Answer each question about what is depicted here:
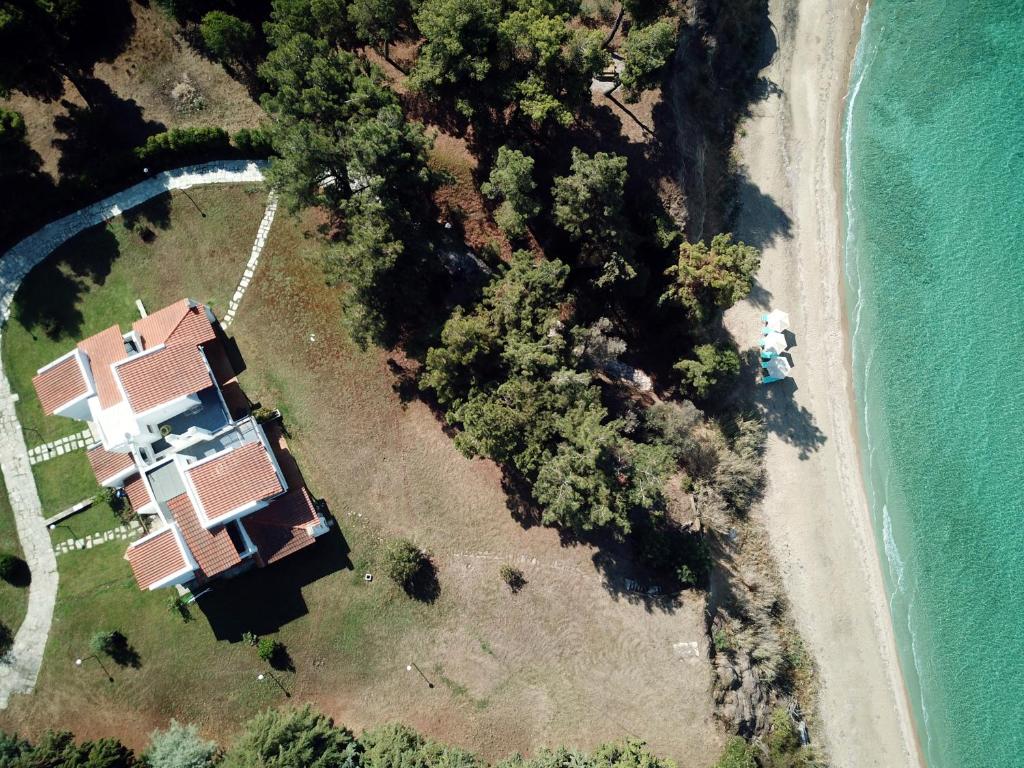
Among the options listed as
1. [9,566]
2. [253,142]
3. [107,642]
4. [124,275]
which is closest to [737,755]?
[107,642]

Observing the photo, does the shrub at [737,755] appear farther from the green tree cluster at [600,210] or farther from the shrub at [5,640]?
the shrub at [5,640]

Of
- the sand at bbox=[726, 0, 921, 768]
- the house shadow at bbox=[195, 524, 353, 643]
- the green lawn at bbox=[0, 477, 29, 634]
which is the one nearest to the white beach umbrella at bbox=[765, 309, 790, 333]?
the sand at bbox=[726, 0, 921, 768]

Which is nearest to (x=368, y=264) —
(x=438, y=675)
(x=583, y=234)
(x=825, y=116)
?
(x=583, y=234)

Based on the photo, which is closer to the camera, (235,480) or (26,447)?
(235,480)

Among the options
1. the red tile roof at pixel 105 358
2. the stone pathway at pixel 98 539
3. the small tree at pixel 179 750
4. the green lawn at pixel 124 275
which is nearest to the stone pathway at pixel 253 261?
the green lawn at pixel 124 275

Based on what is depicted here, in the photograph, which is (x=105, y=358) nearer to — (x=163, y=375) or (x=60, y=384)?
(x=60, y=384)

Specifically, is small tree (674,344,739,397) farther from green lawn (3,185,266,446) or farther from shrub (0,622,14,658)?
shrub (0,622,14,658)
